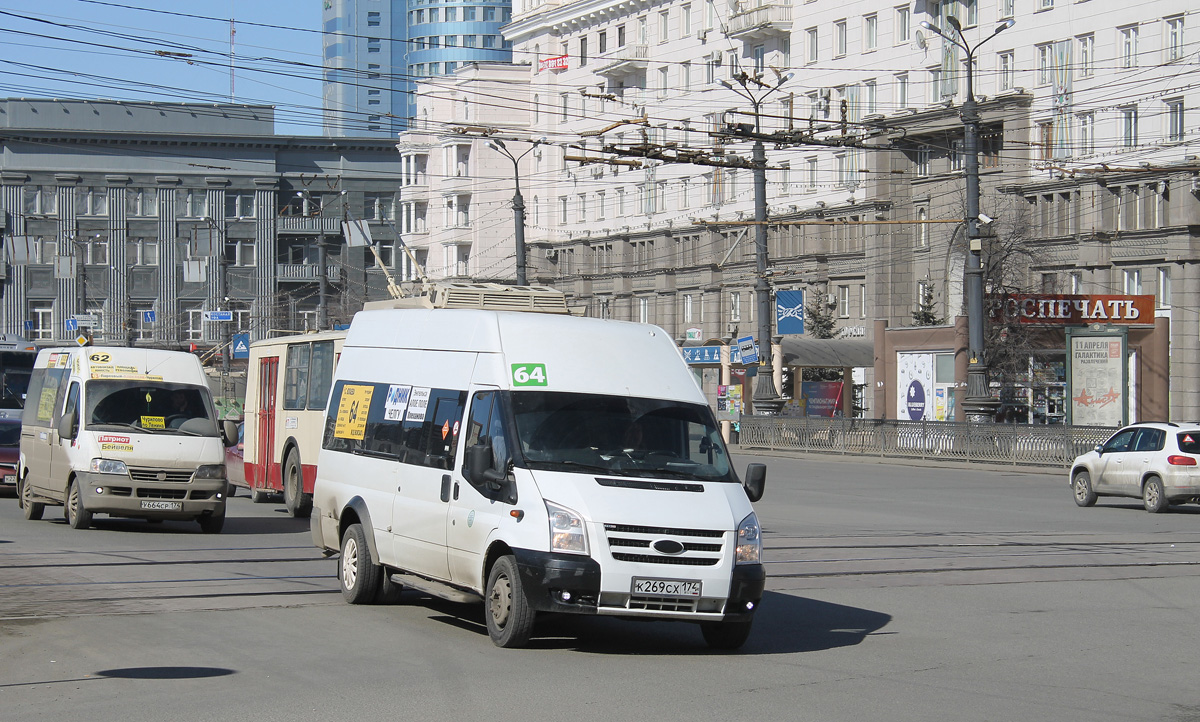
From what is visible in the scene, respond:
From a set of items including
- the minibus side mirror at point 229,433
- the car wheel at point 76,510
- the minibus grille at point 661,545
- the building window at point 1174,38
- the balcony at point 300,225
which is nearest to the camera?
the minibus grille at point 661,545

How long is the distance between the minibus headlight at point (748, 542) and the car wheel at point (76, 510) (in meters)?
10.9

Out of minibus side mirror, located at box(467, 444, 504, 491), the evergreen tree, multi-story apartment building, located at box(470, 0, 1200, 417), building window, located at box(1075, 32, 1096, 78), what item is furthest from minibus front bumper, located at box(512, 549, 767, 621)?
building window, located at box(1075, 32, 1096, 78)

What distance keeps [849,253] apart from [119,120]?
146 ft

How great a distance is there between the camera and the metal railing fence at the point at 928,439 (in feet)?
113

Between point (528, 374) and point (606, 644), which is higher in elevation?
point (528, 374)

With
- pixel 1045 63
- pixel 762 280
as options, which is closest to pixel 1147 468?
pixel 762 280

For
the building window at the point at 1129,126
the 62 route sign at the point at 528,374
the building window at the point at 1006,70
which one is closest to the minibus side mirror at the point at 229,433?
the 62 route sign at the point at 528,374

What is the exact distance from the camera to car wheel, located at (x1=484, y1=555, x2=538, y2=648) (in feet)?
30.7

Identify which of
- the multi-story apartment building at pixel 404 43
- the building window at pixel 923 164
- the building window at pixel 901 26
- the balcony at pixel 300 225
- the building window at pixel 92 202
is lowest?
the building window at pixel 923 164

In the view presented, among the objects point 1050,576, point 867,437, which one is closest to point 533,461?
point 1050,576

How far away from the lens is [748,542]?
376 inches

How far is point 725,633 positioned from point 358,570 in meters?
3.26

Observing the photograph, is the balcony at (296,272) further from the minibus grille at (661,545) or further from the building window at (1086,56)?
the minibus grille at (661,545)

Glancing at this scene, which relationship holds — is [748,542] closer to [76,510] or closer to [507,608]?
[507,608]
